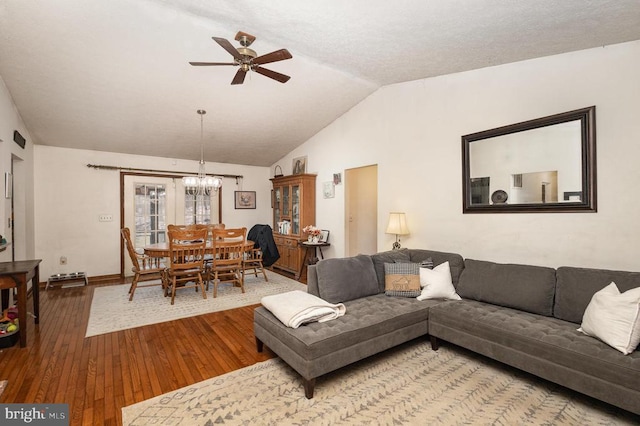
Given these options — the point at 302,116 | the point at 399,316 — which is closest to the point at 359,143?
the point at 302,116

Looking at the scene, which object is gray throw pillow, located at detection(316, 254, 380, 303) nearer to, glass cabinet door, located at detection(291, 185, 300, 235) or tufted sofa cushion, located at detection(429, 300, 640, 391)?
tufted sofa cushion, located at detection(429, 300, 640, 391)

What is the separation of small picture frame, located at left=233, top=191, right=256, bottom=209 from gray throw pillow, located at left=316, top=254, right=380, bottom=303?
171 inches

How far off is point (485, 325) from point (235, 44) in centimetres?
349

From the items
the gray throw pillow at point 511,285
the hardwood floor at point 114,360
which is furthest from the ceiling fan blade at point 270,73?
the gray throw pillow at point 511,285

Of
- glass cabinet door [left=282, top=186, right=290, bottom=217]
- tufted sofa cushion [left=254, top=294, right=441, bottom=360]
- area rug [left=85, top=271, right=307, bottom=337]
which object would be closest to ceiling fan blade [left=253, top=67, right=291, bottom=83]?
tufted sofa cushion [left=254, top=294, right=441, bottom=360]

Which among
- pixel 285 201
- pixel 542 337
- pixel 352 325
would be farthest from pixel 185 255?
pixel 542 337

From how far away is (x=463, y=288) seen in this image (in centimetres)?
286

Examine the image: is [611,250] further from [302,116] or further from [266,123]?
[266,123]

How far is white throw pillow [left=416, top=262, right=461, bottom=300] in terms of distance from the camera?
9.34 ft

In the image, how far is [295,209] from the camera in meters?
5.78

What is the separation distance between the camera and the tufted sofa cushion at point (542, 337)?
1669 mm

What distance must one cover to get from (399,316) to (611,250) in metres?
1.81

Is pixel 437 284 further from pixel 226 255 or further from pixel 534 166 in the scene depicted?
pixel 226 255

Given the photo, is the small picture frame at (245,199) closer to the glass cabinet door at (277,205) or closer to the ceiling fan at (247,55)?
the glass cabinet door at (277,205)
